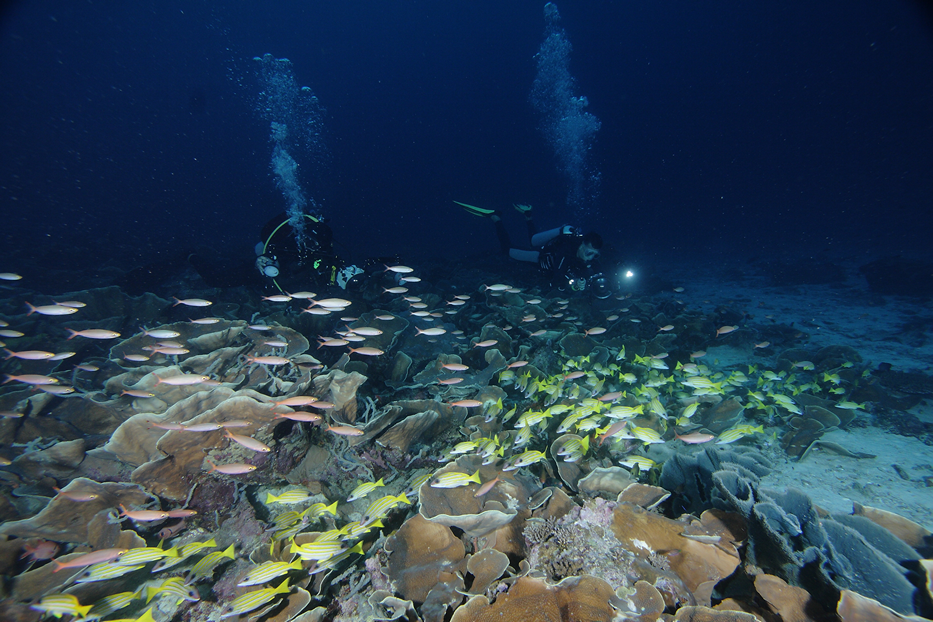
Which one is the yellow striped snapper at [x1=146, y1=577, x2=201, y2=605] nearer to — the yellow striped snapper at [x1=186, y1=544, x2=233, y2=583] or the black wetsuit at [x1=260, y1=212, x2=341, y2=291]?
the yellow striped snapper at [x1=186, y1=544, x2=233, y2=583]

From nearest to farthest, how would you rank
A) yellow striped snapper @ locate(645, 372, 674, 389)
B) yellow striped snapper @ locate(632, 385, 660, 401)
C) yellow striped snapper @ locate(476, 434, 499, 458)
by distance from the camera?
1. yellow striped snapper @ locate(476, 434, 499, 458)
2. yellow striped snapper @ locate(632, 385, 660, 401)
3. yellow striped snapper @ locate(645, 372, 674, 389)

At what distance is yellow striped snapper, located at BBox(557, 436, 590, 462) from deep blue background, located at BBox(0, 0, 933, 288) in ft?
119

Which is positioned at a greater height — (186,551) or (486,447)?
(486,447)

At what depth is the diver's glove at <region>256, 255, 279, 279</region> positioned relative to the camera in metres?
6.62

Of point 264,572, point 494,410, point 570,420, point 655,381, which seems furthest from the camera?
point 655,381

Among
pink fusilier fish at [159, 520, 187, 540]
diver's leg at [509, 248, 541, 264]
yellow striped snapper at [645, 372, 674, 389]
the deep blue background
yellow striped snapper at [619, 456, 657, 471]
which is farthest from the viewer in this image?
the deep blue background

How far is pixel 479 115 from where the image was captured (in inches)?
3846

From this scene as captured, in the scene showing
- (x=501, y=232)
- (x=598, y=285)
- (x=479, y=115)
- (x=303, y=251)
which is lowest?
(x=598, y=285)

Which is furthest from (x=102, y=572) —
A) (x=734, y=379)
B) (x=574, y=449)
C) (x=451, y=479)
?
(x=734, y=379)

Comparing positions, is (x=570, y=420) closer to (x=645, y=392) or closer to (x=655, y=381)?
(x=645, y=392)

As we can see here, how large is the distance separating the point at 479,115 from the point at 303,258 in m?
107

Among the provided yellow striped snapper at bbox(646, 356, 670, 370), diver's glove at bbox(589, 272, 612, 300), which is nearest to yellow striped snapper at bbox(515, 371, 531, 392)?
yellow striped snapper at bbox(646, 356, 670, 370)

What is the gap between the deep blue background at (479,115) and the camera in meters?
54.4

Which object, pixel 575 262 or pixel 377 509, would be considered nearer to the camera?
pixel 377 509
